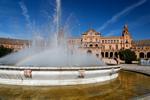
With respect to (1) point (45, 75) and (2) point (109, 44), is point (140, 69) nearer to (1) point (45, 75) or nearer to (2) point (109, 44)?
(1) point (45, 75)

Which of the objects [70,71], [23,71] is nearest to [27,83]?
[23,71]

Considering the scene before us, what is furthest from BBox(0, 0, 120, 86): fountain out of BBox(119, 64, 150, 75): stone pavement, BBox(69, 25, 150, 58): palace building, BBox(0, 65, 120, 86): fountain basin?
BBox(69, 25, 150, 58): palace building

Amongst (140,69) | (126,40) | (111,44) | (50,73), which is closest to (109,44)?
(111,44)

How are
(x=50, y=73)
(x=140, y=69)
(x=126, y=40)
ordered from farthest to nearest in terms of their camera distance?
(x=126, y=40) → (x=140, y=69) → (x=50, y=73)

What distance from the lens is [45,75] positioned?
8.83 m

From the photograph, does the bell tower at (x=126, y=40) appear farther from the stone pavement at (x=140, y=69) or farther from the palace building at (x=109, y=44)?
the stone pavement at (x=140, y=69)

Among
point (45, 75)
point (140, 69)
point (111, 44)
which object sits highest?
point (111, 44)

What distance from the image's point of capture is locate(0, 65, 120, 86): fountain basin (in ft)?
28.7

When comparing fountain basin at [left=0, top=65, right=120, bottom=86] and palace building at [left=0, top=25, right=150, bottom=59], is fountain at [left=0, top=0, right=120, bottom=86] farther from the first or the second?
palace building at [left=0, top=25, right=150, bottom=59]

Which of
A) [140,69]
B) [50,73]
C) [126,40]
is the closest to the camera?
[50,73]

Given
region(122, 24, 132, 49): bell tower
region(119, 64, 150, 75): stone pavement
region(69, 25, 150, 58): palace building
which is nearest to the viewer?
region(119, 64, 150, 75): stone pavement

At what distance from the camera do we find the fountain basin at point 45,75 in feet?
28.7

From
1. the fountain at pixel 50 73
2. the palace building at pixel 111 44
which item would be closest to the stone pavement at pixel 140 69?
the fountain at pixel 50 73

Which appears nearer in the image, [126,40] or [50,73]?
[50,73]
